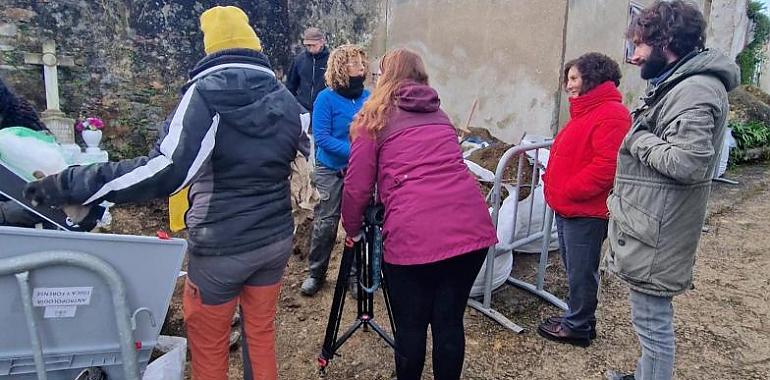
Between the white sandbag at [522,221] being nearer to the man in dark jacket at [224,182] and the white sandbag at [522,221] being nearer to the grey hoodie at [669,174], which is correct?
the grey hoodie at [669,174]

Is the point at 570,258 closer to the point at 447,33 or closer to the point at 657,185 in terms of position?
the point at 657,185

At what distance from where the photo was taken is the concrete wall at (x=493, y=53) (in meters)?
6.27

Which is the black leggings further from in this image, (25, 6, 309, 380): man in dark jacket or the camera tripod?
(25, 6, 309, 380): man in dark jacket

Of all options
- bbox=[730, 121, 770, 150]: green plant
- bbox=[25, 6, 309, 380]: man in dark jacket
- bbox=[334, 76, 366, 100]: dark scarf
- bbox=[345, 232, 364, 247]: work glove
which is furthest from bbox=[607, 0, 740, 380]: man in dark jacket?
bbox=[730, 121, 770, 150]: green plant

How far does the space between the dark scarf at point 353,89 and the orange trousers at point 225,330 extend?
60.5 inches

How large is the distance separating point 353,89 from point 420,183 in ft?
4.59

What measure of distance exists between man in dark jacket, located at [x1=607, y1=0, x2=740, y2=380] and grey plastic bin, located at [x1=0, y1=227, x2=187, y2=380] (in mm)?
1752

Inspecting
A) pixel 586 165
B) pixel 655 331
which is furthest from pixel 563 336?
pixel 586 165

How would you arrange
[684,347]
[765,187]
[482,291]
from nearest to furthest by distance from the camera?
[684,347] < [482,291] < [765,187]

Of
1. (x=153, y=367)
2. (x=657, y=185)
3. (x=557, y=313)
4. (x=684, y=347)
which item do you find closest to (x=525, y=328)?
(x=557, y=313)

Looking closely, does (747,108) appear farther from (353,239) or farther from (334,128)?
(353,239)

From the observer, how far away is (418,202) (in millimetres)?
2027

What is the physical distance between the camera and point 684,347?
10.4 feet

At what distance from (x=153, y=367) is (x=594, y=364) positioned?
2.34 meters
